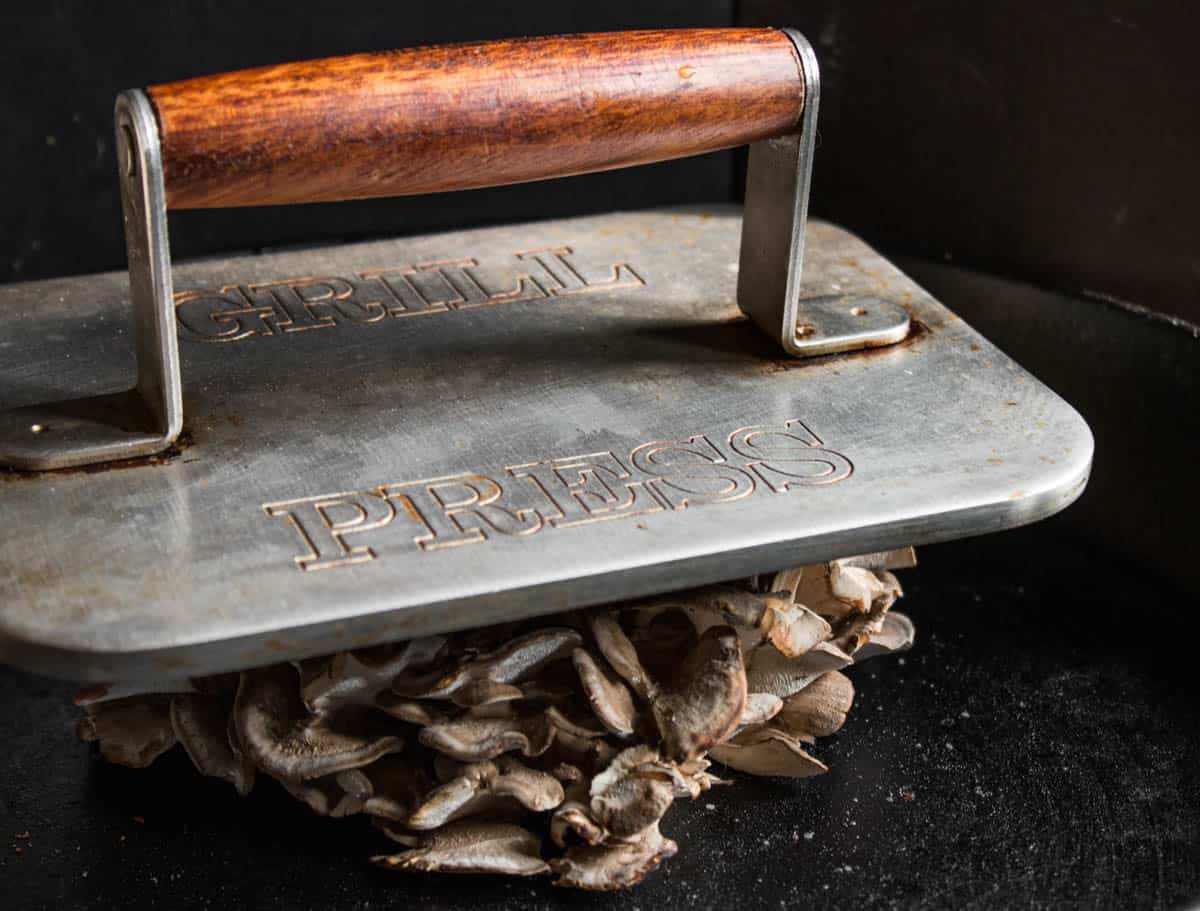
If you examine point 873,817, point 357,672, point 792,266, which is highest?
point 792,266

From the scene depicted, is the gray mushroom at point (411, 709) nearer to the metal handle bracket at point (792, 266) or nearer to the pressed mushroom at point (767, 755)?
the pressed mushroom at point (767, 755)

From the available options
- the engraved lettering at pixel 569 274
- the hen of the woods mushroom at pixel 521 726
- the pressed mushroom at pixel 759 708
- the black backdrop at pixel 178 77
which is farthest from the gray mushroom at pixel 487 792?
the black backdrop at pixel 178 77

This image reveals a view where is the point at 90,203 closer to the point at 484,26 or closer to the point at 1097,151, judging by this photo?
the point at 484,26

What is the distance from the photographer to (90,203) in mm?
1335

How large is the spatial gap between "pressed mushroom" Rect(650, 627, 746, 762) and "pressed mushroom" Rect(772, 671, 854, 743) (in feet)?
0.31

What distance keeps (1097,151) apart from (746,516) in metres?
0.53

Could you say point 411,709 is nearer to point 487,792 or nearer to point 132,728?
point 487,792

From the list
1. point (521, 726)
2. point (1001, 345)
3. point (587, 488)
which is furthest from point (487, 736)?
point (1001, 345)

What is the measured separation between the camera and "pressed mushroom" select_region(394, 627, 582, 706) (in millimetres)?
798

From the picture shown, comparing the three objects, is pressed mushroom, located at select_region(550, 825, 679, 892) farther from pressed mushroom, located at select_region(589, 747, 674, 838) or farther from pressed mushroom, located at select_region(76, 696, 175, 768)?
pressed mushroom, located at select_region(76, 696, 175, 768)

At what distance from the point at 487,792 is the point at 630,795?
69mm

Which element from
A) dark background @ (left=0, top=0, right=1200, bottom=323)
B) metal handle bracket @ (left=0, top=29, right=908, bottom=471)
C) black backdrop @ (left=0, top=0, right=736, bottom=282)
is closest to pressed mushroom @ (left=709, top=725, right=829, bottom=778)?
metal handle bracket @ (left=0, top=29, right=908, bottom=471)

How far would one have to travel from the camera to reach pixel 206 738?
0.86m

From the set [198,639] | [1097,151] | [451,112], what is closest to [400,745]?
[198,639]
